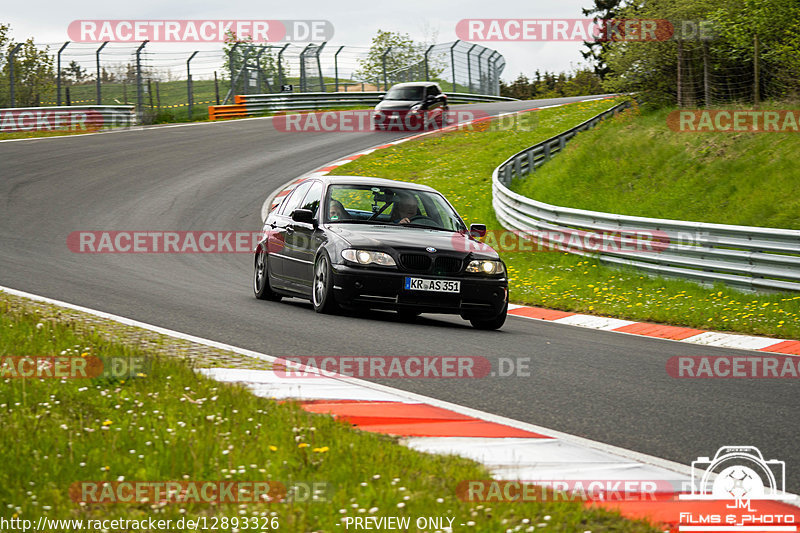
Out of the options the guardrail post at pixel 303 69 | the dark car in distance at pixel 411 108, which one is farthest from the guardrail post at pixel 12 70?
the dark car in distance at pixel 411 108

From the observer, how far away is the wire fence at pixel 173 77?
35688 mm

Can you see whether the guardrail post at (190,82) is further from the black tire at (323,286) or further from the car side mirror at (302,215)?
the black tire at (323,286)

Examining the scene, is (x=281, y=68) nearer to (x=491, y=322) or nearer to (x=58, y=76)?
(x=58, y=76)

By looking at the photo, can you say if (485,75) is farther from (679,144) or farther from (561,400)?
(561,400)

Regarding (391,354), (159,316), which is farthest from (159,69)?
(391,354)

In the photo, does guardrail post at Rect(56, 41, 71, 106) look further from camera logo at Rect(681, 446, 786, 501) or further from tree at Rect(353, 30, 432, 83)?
camera logo at Rect(681, 446, 786, 501)

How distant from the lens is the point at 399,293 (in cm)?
966

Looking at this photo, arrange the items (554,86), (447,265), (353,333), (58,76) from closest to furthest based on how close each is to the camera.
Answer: (353,333), (447,265), (58,76), (554,86)

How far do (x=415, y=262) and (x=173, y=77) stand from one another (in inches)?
1200

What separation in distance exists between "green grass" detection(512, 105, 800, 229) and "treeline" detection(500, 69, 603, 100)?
5567 centimetres

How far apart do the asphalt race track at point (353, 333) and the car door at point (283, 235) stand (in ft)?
1.47

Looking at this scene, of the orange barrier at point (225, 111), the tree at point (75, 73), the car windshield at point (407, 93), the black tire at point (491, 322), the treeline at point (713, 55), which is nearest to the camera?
the black tire at point (491, 322)

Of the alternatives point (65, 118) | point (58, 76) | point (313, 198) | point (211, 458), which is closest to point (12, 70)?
point (58, 76)

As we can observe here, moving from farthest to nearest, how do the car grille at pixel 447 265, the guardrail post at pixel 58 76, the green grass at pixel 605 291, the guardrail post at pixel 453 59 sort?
the guardrail post at pixel 453 59, the guardrail post at pixel 58 76, the green grass at pixel 605 291, the car grille at pixel 447 265
